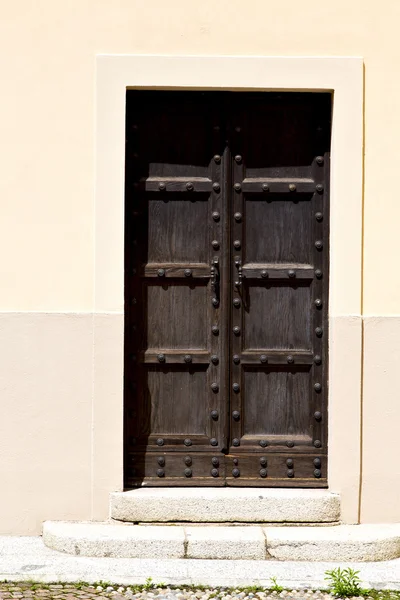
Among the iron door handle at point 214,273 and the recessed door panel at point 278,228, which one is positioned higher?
the recessed door panel at point 278,228

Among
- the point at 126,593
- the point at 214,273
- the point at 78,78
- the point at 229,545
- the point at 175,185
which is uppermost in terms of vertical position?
the point at 78,78

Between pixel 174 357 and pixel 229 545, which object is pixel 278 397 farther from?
pixel 229 545

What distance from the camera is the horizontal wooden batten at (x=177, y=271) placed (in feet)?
21.1

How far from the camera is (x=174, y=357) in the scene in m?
6.45

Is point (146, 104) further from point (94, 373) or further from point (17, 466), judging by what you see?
point (17, 466)

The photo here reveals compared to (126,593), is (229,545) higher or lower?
higher

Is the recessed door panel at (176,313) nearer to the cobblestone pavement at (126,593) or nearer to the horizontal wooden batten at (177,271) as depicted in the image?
the horizontal wooden batten at (177,271)

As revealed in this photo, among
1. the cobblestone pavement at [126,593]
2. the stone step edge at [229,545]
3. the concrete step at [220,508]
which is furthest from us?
the concrete step at [220,508]

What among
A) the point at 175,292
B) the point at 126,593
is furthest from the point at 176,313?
the point at 126,593

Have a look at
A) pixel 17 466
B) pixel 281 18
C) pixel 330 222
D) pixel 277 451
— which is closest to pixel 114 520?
pixel 17 466

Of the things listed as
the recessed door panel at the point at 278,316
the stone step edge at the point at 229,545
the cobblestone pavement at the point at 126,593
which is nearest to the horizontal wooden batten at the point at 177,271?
the recessed door panel at the point at 278,316

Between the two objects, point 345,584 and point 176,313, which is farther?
point 176,313

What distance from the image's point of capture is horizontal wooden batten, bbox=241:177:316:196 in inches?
253

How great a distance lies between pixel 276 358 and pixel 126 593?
171 cm
